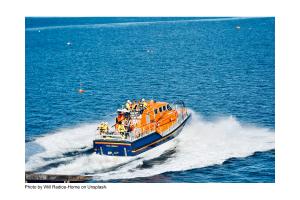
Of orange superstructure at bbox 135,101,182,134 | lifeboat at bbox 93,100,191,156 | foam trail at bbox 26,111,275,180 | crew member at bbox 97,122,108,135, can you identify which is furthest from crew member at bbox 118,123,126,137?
foam trail at bbox 26,111,275,180

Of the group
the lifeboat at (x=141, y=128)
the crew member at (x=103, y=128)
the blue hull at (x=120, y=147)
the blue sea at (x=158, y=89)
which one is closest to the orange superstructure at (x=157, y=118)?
the lifeboat at (x=141, y=128)

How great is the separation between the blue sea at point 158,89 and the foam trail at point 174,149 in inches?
2.2

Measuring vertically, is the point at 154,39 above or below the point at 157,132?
above

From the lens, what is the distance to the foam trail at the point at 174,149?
3325 cm

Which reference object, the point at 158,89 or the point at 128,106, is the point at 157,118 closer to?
the point at 128,106

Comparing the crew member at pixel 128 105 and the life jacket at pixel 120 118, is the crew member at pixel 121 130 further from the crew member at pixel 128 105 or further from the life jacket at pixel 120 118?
the crew member at pixel 128 105
